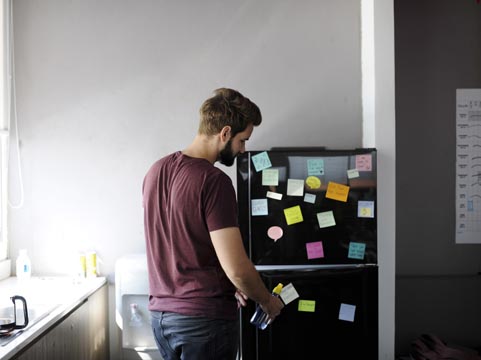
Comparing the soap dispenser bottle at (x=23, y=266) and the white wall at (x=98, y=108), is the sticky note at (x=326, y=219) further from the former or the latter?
the soap dispenser bottle at (x=23, y=266)

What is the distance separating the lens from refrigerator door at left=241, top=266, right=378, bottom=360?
97.5 inches

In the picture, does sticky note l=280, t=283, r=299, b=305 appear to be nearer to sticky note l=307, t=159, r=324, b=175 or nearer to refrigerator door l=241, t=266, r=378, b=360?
refrigerator door l=241, t=266, r=378, b=360

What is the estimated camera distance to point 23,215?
116 inches

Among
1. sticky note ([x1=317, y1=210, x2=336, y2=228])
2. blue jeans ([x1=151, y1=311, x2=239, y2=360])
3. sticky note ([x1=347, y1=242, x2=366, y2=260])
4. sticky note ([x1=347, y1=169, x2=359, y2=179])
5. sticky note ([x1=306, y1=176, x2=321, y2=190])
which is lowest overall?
blue jeans ([x1=151, y1=311, x2=239, y2=360])

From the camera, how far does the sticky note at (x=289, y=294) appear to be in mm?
2467

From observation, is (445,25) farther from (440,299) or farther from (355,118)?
(440,299)

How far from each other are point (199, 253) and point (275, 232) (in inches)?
39.1

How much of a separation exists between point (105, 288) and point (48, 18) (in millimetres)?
1641

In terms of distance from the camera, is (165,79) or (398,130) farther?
(398,130)

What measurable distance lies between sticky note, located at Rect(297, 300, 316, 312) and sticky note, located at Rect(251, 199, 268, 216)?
1.60 ft

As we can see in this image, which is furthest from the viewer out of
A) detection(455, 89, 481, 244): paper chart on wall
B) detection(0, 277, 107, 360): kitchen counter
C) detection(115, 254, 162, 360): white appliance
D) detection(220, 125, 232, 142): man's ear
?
detection(455, 89, 481, 244): paper chart on wall

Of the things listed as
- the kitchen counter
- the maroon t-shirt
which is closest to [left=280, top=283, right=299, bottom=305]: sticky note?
the maroon t-shirt

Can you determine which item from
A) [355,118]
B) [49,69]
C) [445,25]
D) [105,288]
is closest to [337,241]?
[355,118]

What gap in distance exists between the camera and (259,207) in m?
2.50
